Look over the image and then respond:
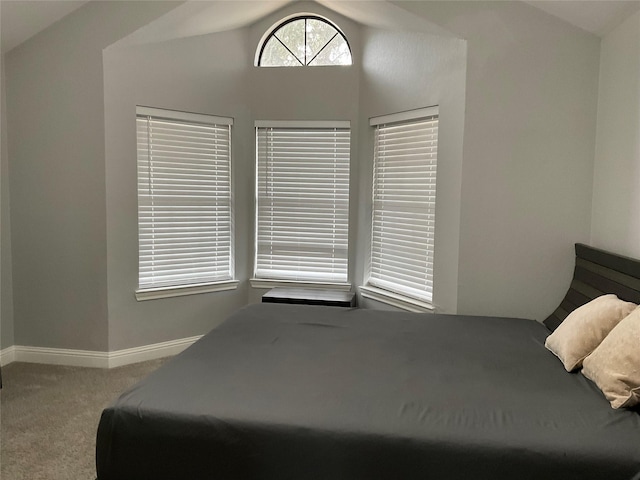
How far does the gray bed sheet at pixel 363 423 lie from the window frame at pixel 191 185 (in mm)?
1802

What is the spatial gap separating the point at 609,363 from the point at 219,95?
134 inches

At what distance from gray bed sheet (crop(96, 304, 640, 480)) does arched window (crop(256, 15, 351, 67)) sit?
9.73 feet

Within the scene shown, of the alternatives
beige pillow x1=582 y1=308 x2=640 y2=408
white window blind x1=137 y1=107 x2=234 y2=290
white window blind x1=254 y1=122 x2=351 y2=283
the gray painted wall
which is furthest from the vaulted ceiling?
beige pillow x1=582 y1=308 x2=640 y2=408

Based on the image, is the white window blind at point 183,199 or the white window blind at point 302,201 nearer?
the white window blind at point 183,199

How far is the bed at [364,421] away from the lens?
1563 mm

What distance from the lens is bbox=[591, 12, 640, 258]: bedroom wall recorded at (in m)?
2.63

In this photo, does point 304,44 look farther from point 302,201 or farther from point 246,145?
point 302,201

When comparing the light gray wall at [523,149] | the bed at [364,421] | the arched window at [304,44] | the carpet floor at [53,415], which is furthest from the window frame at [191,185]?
the light gray wall at [523,149]

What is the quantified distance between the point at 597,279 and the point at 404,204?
5.02ft

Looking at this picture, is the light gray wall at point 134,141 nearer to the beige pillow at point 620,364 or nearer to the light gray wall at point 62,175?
the light gray wall at point 62,175

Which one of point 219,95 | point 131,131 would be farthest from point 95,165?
point 219,95

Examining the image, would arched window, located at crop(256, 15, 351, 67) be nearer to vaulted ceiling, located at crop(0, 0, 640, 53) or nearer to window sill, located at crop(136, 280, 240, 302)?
vaulted ceiling, located at crop(0, 0, 640, 53)

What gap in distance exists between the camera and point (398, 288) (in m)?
4.00

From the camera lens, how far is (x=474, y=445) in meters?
1.57
